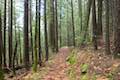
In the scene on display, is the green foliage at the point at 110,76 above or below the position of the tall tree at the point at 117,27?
below

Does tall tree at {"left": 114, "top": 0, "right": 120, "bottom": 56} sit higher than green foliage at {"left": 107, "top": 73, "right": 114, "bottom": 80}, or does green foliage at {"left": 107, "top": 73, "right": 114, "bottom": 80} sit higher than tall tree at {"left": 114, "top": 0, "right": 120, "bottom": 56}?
tall tree at {"left": 114, "top": 0, "right": 120, "bottom": 56}

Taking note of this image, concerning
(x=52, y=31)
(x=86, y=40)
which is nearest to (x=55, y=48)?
(x=52, y=31)

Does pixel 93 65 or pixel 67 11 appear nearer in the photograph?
pixel 93 65

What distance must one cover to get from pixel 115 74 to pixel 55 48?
16044 mm

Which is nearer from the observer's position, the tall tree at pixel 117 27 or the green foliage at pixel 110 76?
the green foliage at pixel 110 76

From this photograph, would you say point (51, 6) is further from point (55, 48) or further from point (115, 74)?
point (115, 74)

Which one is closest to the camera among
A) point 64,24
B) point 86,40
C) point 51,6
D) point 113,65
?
point 113,65

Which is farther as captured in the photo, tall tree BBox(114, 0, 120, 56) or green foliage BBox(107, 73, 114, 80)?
tall tree BBox(114, 0, 120, 56)

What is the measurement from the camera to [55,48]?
986 inches

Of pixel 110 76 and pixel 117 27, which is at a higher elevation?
pixel 117 27

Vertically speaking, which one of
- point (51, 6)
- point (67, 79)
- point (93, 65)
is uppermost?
point (51, 6)

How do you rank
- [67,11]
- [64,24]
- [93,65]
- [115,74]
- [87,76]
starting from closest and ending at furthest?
1. [115,74]
2. [87,76]
3. [93,65]
4. [67,11]
5. [64,24]

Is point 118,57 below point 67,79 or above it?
above

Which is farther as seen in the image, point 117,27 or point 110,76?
point 117,27
